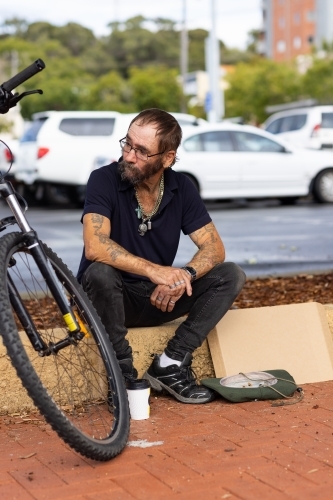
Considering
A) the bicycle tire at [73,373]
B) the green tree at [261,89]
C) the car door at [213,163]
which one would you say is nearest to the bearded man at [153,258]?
the bicycle tire at [73,373]

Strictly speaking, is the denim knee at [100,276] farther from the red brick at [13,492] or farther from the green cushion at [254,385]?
the red brick at [13,492]

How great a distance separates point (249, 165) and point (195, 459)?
47.8 feet

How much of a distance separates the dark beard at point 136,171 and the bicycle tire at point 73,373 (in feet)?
2.14

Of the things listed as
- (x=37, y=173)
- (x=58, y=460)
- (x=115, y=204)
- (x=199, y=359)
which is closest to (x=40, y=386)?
(x=58, y=460)

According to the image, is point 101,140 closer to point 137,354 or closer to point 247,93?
point 137,354

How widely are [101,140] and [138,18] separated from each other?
98212 millimetres

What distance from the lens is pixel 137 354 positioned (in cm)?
479

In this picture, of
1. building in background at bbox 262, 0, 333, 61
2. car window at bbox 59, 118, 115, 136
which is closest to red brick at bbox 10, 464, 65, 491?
car window at bbox 59, 118, 115, 136

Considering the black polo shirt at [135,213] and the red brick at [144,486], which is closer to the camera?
the red brick at [144,486]

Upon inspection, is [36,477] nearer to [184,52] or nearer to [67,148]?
[67,148]

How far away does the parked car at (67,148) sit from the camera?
18078mm

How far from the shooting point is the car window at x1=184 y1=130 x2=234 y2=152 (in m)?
17.7

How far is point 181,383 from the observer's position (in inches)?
181

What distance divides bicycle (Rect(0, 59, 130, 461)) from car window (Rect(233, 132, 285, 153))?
1409 centimetres
